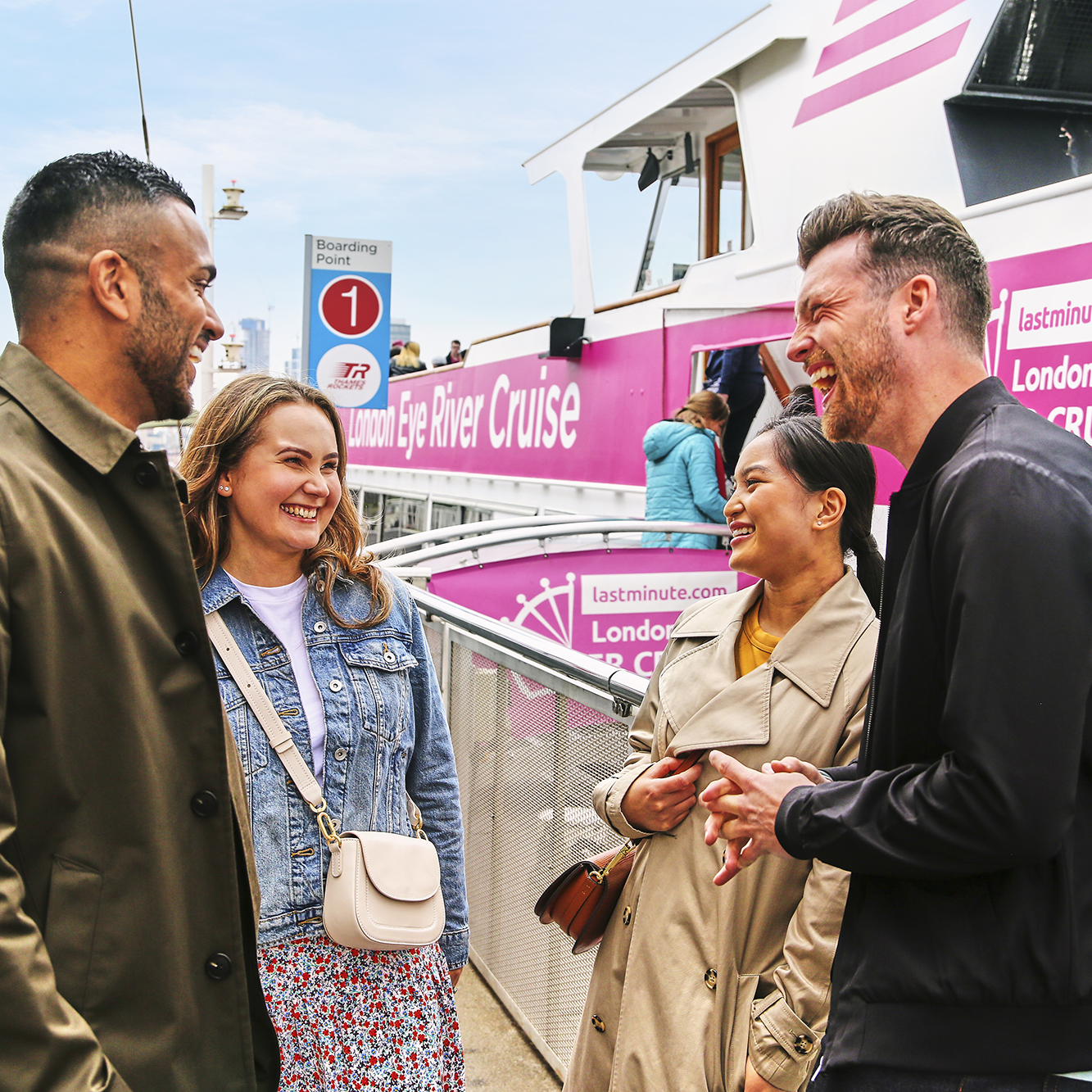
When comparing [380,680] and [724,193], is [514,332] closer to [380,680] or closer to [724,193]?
[724,193]

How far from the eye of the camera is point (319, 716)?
2.19 metres

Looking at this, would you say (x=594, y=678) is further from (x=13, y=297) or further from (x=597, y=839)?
(x=13, y=297)

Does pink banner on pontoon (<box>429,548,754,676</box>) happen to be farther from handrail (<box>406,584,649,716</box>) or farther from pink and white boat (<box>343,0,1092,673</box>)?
handrail (<box>406,584,649,716</box>)

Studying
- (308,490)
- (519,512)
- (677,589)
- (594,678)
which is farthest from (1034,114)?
(519,512)

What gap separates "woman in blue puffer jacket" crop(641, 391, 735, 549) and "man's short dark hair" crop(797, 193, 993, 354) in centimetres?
553

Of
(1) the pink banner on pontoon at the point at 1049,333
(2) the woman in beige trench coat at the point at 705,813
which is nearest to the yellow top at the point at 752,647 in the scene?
(2) the woman in beige trench coat at the point at 705,813

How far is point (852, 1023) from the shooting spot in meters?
1.45

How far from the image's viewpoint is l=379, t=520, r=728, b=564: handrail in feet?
18.5

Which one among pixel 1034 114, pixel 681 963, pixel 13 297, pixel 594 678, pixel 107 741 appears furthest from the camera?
pixel 1034 114

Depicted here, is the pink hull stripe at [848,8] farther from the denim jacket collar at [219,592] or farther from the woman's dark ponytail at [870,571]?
the denim jacket collar at [219,592]

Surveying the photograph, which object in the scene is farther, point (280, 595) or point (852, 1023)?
point (280, 595)

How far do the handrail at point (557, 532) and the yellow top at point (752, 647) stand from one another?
10.8ft

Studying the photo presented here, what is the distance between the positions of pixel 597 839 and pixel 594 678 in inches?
22.1

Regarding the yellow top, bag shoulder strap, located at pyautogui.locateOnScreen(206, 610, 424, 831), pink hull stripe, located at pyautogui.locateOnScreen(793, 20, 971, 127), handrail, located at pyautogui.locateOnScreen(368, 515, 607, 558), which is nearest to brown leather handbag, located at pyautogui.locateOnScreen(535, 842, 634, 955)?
the yellow top
